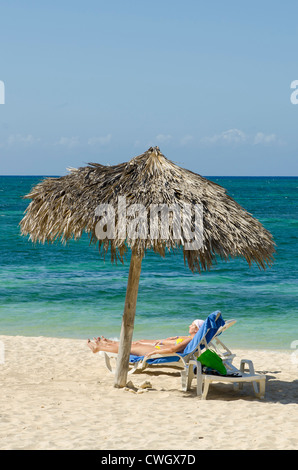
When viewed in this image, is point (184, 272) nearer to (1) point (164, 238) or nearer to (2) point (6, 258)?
(2) point (6, 258)

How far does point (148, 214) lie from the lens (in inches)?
212

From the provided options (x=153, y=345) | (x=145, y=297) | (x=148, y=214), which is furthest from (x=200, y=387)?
(x=145, y=297)

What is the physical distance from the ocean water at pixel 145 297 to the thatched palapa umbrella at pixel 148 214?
190cm

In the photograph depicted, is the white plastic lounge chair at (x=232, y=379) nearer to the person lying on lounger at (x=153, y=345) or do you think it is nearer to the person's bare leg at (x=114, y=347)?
the person lying on lounger at (x=153, y=345)

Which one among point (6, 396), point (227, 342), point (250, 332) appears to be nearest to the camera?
point (6, 396)

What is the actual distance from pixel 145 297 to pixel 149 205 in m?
9.72

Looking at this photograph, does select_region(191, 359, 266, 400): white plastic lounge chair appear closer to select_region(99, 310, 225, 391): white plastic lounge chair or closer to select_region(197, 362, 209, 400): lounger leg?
select_region(197, 362, 209, 400): lounger leg

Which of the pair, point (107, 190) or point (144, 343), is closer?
point (107, 190)

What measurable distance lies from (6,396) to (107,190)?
222 centimetres

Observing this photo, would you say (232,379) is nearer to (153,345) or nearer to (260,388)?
(260,388)

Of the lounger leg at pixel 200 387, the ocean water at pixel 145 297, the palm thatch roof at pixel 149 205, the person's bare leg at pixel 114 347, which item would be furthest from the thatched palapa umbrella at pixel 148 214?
the ocean water at pixel 145 297

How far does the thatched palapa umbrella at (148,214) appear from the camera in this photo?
5.40m
